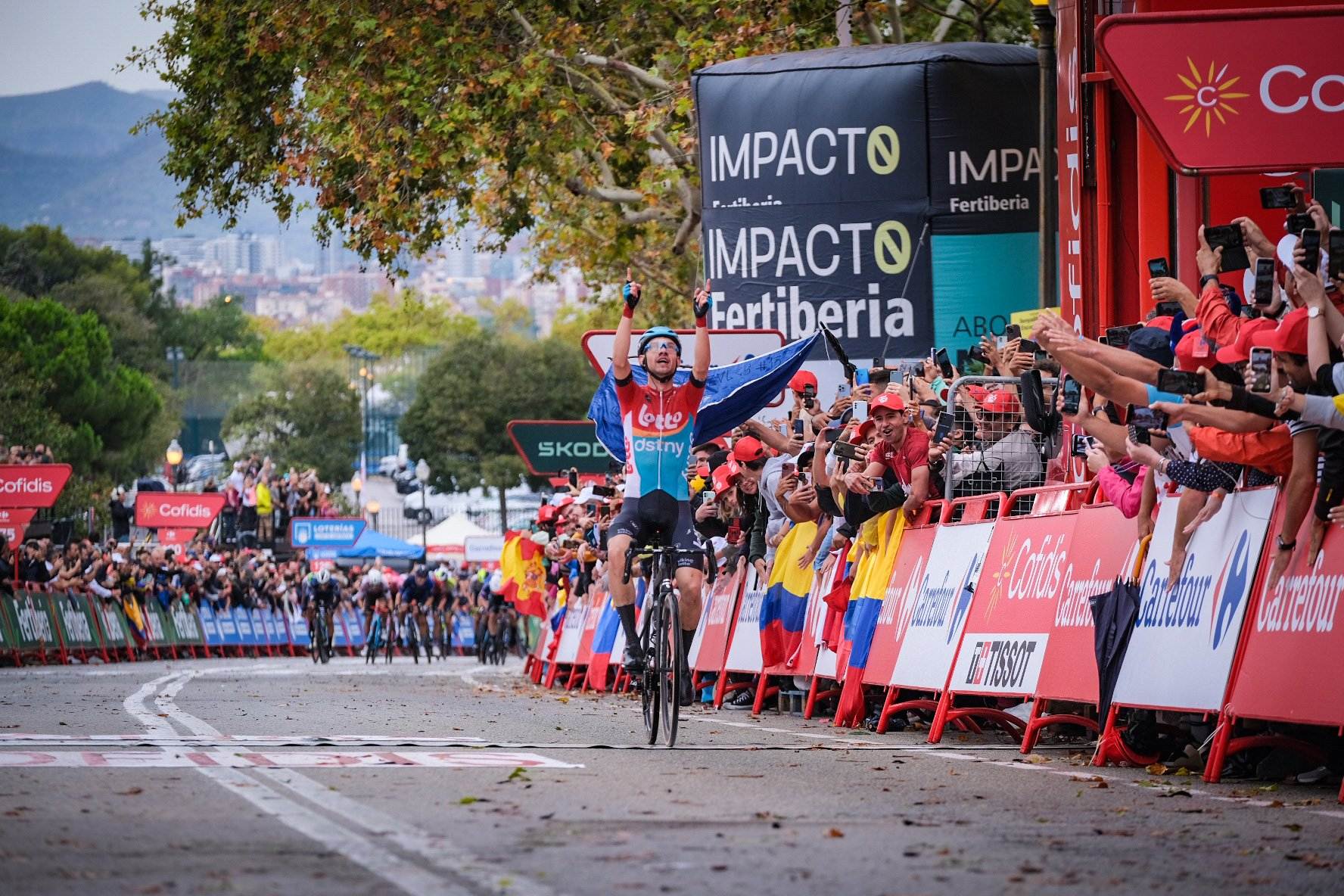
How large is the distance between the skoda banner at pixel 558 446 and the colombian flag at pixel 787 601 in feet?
46.0

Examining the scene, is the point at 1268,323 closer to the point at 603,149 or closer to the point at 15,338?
the point at 603,149

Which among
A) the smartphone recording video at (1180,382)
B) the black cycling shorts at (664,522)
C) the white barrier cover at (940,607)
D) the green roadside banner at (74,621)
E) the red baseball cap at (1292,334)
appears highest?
the red baseball cap at (1292,334)

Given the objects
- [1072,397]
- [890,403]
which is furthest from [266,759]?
[890,403]

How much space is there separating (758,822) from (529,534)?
24.6 meters

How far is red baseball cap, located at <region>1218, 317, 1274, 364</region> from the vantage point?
10.6 m

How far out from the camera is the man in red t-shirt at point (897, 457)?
15.4 m

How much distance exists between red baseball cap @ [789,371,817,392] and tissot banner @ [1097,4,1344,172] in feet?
25.0

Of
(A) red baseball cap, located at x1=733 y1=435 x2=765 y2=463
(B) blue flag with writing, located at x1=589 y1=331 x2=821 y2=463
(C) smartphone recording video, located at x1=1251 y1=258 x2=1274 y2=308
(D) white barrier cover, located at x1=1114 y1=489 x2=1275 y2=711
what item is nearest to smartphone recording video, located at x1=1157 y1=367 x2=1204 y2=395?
(C) smartphone recording video, located at x1=1251 y1=258 x2=1274 y2=308

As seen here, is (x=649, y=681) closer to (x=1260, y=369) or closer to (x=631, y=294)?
(x=631, y=294)

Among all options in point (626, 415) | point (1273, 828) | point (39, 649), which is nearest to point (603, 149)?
point (39, 649)

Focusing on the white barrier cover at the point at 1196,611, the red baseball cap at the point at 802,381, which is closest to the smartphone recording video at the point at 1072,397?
the white barrier cover at the point at 1196,611

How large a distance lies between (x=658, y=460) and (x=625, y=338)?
76 cm

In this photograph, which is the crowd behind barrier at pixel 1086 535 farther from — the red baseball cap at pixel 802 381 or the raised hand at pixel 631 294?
the raised hand at pixel 631 294

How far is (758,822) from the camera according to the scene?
7.86m
